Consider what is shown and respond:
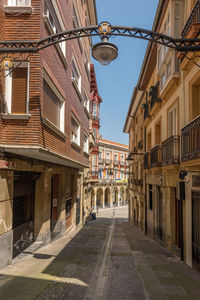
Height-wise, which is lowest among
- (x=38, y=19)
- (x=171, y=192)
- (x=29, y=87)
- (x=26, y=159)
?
(x=171, y=192)

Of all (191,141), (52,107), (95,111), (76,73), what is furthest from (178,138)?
(95,111)

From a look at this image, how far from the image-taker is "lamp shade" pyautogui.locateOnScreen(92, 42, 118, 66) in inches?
191

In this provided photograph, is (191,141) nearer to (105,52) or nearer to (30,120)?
(105,52)

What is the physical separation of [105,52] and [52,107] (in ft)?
16.2

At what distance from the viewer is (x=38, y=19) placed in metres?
7.38

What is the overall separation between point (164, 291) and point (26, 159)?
18.5 feet

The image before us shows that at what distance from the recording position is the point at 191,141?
742 cm

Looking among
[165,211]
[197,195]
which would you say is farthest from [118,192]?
[197,195]

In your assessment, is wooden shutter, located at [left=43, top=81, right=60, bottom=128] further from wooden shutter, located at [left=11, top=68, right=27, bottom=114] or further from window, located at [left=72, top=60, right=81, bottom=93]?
window, located at [left=72, top=60, right=81, bottom=93]

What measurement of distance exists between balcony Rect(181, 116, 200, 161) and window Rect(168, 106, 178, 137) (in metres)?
3.31

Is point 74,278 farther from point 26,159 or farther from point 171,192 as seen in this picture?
point 171,192

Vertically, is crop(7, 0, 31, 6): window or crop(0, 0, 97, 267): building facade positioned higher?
crop(7, 0, 31, 6): window

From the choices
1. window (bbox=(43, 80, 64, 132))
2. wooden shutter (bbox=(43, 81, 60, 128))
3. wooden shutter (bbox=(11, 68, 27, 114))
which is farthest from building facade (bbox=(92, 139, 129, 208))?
wooden shutter (bbox=(11, 68, 27, 114))

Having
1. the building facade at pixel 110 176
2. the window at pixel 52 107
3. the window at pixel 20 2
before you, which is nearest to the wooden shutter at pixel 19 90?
the window at pixel 52 107
